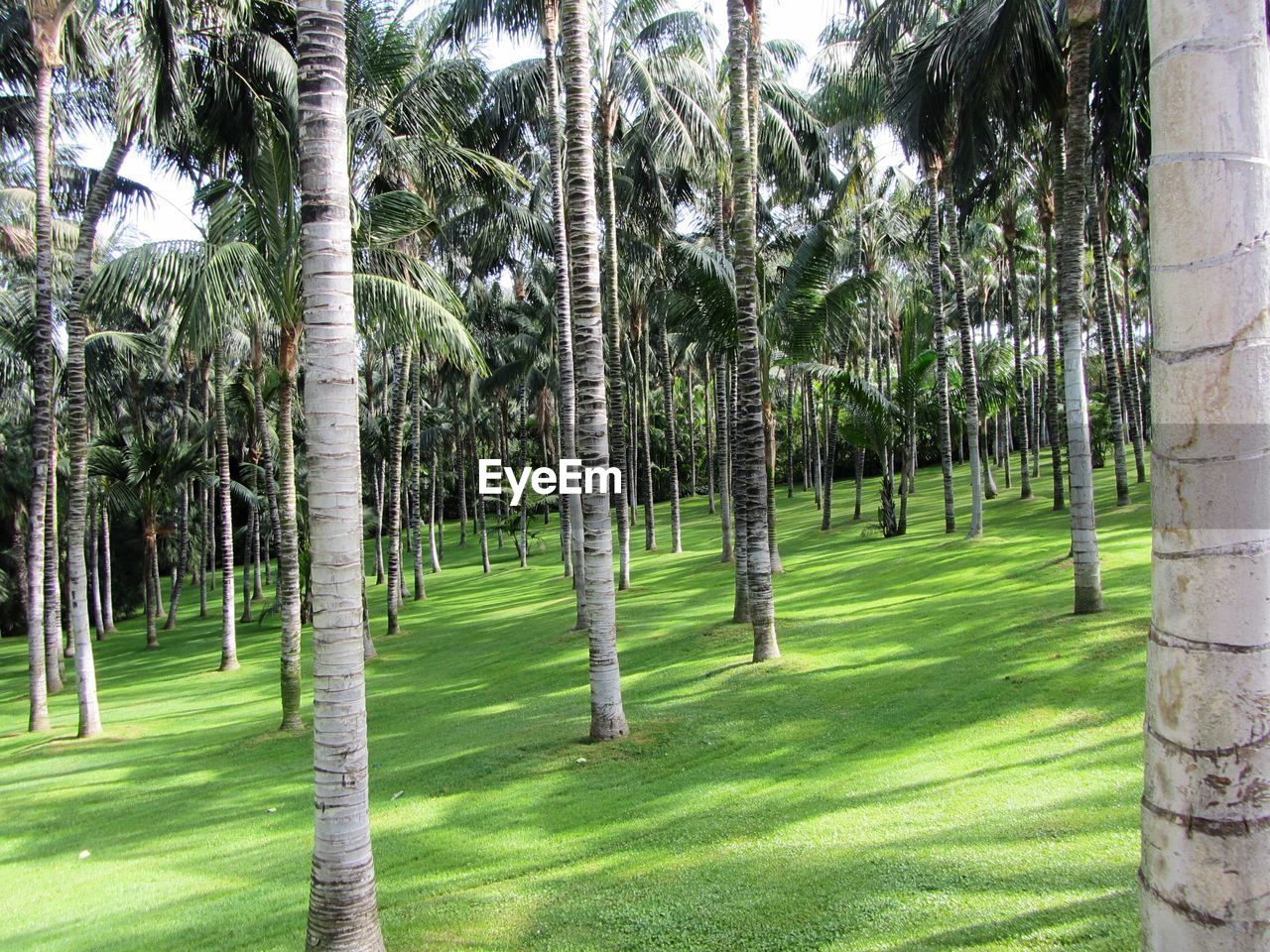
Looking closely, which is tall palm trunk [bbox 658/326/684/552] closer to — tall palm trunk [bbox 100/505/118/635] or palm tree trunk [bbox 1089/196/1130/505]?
palm tree trunk [bbox 1089/196/1130/505]

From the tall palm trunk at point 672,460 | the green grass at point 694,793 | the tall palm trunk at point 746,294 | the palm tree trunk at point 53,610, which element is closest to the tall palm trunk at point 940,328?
the green grass at point 694,793

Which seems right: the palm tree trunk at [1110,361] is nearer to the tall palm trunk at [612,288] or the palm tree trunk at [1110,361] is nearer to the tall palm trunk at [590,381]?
the tall palm trunk at [612,288]

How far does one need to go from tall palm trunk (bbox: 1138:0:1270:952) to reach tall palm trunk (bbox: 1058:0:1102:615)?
961cm

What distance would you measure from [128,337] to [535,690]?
51.4ft

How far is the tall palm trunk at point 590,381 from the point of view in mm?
10086

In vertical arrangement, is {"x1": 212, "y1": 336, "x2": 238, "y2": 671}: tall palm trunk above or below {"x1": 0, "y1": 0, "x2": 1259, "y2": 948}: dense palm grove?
below

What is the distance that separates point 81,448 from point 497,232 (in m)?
11.6

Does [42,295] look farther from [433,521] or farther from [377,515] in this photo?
[433,521]

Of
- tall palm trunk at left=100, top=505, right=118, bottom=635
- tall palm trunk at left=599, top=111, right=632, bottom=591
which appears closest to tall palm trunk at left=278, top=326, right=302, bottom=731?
tall palm trunk at left=599, top=111, right=632, bottom=591

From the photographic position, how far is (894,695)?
1012cm

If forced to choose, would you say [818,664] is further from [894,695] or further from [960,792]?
[960,792]

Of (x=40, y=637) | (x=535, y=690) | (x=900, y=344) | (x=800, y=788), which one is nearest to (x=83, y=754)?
(x=40, y=637)

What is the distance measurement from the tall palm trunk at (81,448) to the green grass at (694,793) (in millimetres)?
842

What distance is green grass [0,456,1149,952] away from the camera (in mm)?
5496
